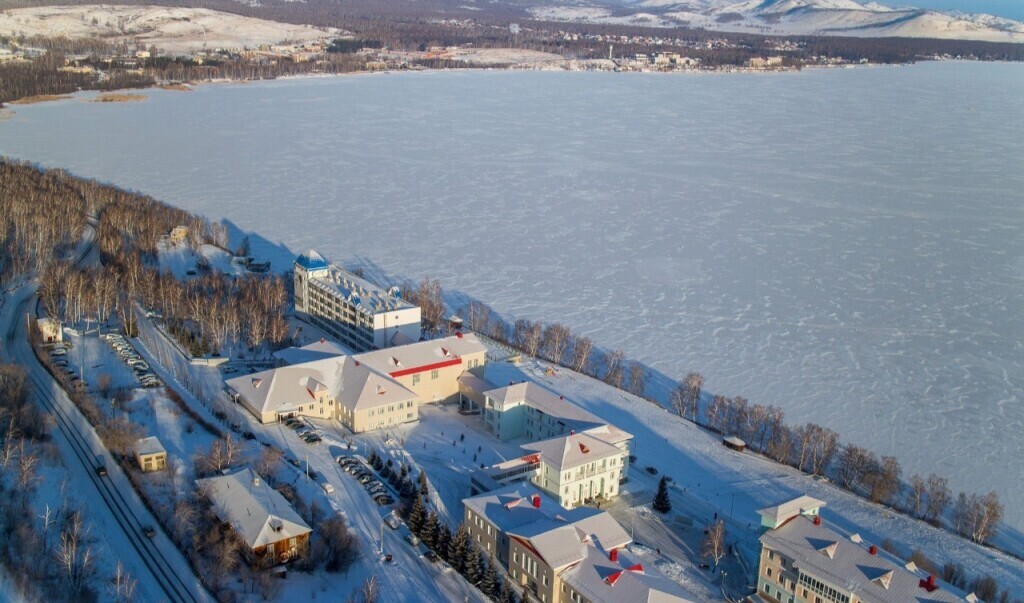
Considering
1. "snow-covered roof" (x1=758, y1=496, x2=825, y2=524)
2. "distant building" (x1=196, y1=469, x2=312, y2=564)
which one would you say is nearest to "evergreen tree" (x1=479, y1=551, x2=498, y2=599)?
"distant building" (x1=196, y1=469, x2=312, y2=564)

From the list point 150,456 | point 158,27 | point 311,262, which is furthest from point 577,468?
point 158,27

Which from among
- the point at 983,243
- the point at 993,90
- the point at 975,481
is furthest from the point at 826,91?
the point at 975,481

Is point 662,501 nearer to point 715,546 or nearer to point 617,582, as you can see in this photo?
point 715,546

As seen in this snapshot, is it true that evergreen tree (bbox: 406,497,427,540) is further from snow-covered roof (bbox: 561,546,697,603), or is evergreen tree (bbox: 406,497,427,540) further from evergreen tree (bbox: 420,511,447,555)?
snow-covered roof (bbox: 561,546,697,603)

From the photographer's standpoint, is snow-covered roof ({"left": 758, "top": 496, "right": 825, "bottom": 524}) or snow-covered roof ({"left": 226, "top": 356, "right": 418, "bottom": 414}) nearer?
snow-covered roof ({"left": 758, "top": 496, "right": 825, "bottom": 524})

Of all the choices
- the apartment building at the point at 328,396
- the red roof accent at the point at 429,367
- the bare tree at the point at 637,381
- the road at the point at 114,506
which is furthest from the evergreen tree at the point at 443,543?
the bare tree at the point at 637,381

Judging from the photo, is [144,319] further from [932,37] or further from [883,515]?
[932,37]
